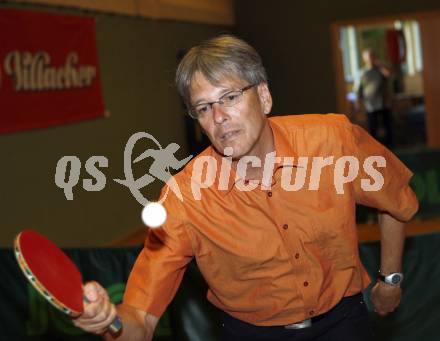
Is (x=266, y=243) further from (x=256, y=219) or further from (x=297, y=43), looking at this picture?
(x=297, y=43)

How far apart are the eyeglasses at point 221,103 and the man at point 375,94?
1272 centimetres

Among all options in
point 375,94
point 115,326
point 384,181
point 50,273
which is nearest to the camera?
point 50,273

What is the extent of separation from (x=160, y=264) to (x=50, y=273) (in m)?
0.57

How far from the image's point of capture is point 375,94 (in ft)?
48.6

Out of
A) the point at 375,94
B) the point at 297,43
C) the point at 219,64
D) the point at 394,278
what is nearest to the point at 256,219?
the point at 219,64

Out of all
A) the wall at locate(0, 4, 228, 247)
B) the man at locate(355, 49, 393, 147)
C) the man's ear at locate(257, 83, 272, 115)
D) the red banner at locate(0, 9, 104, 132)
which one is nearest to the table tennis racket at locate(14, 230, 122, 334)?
the man's ear at locate(257, 83, 272, 115)

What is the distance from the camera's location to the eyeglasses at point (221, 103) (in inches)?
95.7

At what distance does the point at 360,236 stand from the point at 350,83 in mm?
13842

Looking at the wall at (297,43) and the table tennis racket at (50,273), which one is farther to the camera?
the wall at (297,43)

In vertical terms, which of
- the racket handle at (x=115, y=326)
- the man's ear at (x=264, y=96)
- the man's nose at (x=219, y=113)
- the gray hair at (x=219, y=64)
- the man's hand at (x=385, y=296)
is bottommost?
the man's hand at (x=385, y=296)

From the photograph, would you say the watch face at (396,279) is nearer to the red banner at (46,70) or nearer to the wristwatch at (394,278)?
the wristwatch at (394,278)

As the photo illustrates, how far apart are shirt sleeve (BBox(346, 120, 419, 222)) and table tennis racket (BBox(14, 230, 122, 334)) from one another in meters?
1.09

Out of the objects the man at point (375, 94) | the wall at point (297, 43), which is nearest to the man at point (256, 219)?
the man at point (375, 94)

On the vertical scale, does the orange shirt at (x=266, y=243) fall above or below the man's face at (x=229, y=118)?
below
